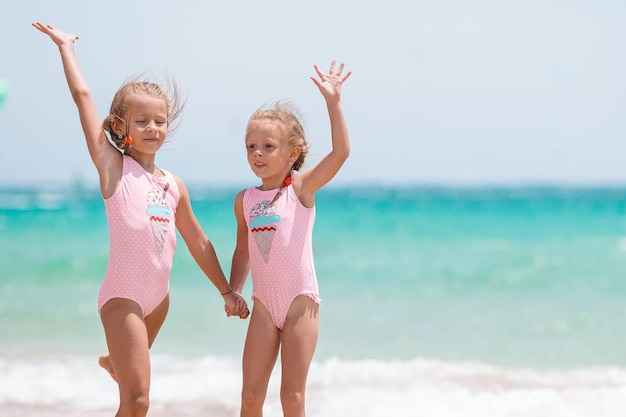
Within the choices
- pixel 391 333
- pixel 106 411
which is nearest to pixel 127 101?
pixel 106 411

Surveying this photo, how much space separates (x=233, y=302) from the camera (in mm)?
4570

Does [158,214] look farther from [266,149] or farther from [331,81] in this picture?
[331,81]

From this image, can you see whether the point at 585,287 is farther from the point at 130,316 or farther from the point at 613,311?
the point at 130,316

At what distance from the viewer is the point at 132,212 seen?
4.22m

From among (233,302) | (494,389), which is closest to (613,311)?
(494,389)

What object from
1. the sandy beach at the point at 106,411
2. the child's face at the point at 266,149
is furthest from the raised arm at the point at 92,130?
the sandy beach at the point at 106,411

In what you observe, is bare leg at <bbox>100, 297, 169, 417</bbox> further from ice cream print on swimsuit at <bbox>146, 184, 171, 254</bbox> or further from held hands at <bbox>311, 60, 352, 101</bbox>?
held hands at <bbox>311, 60, 352, 101</bbox>

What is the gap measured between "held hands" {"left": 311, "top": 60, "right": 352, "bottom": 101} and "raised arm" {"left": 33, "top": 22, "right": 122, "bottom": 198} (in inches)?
39.3

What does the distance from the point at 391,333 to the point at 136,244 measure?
18.5 ft

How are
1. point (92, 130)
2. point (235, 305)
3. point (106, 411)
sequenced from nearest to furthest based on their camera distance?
point (92, 130) < point (235, 305) < point (106, 411)

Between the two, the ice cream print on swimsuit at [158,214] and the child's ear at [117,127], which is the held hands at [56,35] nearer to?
the child's ear at [117,127]

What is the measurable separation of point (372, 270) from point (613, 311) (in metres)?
4.48

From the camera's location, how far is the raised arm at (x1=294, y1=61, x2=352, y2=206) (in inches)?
170

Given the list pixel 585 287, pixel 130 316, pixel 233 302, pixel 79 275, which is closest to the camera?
pixel 130 316
